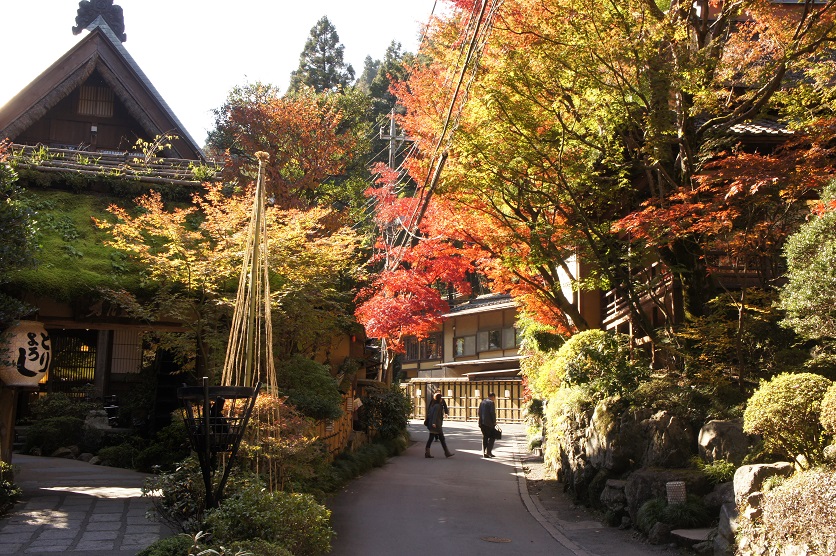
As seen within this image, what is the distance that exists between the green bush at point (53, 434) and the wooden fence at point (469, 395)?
1998cm

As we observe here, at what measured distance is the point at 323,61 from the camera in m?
46.4

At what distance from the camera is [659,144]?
44.5 ft

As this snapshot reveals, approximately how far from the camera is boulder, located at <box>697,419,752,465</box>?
1092 centimetres

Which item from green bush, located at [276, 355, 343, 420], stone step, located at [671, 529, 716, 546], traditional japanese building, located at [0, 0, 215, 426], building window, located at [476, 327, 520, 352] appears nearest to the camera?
stone step, located at [671, 529, 716, 546]

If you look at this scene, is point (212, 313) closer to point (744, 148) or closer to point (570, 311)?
point (570, 311)

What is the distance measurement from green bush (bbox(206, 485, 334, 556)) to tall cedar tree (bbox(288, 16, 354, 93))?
39247mm

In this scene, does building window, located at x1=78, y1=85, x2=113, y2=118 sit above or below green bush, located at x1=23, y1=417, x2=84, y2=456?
above

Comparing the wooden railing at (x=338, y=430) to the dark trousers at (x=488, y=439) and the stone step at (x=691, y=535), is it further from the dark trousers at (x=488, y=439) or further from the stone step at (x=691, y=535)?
the stone step at (x=691, y=535)

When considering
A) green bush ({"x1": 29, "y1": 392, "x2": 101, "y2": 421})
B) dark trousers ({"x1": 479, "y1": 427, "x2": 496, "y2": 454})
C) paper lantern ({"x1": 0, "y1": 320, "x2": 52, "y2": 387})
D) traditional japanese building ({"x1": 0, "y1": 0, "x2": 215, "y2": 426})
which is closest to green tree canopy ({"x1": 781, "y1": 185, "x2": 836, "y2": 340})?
traditional japanese building ({"x1": 0, "y1": 0, "x2": 215, "y2": 426})

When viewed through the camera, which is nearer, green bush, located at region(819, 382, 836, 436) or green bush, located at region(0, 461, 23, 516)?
green bush, located at region(819, 382, 836, 436)

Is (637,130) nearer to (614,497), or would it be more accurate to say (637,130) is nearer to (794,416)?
(614,497)

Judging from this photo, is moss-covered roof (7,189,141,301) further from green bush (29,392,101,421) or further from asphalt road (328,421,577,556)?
asphalt road (328,421,577,556)

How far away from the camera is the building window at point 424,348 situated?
47344 mm

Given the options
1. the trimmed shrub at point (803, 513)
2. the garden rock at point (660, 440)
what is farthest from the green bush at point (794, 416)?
the garden rock at point (660, 440)
